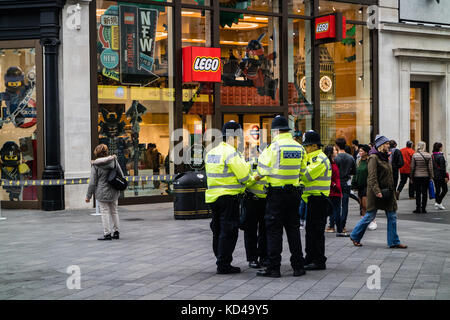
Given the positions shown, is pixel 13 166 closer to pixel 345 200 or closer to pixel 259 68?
pixel 259 68

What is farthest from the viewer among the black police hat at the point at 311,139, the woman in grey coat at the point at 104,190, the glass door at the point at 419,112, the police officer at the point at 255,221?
the glass door at the point at 419,112

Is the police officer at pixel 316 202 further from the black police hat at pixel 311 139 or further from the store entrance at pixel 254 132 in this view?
the store entrance at pixel 254 132

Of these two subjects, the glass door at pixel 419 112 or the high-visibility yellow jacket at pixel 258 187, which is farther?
the glass door at pixel 419 112

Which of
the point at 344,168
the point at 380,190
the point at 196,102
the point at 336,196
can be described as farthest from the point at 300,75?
the point at 380,190

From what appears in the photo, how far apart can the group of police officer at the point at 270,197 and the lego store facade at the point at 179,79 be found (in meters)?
8.83

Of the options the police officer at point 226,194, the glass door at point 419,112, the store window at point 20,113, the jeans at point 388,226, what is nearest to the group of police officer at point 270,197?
the police officer at point 226,194

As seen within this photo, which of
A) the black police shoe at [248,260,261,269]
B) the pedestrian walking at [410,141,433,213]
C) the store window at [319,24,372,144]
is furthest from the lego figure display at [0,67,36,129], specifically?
the black police shoe at [248,260,261,269]

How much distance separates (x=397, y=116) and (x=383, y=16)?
360cm

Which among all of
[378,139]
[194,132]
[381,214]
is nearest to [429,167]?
[381,214]

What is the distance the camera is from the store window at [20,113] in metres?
16.7

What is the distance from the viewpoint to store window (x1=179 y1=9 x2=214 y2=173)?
18531 mm

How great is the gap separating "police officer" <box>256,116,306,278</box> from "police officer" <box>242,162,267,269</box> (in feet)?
0.81

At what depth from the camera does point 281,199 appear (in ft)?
26.0

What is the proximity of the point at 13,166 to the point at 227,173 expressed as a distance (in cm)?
1040
